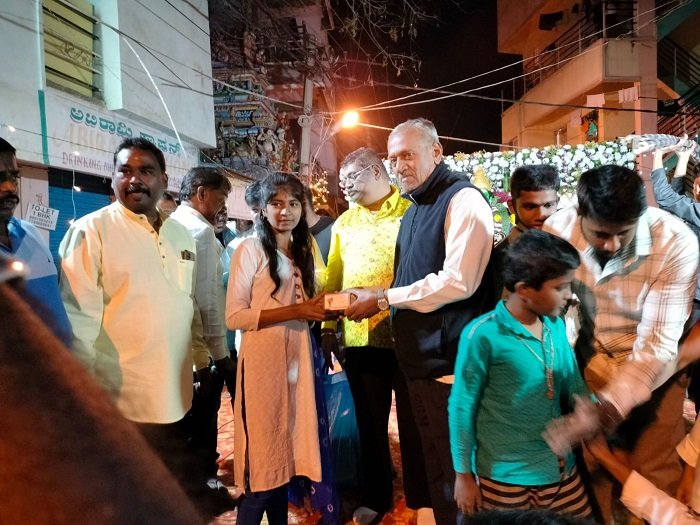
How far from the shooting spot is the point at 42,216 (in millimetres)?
6023

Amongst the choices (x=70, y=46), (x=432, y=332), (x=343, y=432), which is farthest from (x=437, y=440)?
(x=70, y=46)

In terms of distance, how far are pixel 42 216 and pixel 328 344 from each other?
4913 millimetres

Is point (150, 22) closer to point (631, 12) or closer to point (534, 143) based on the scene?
point (631, 12)

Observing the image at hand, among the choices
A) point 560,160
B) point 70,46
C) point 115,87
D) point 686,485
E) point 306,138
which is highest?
point 306,138

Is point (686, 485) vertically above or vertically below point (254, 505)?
above

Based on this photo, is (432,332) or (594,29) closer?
(432,332)

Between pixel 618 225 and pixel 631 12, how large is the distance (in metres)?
16.7

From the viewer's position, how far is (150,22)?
7738mm

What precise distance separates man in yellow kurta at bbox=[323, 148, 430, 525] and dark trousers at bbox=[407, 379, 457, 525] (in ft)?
1.37

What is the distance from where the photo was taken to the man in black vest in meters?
2.28

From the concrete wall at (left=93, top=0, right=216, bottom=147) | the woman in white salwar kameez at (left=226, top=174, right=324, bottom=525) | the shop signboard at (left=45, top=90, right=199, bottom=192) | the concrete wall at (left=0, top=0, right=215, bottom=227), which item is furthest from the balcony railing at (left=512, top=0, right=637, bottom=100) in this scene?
the woman in white salwar kameez at (left=226, top=174, right=324, bottom=525)

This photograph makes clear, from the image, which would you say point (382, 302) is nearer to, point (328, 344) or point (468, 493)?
point (328, 344)

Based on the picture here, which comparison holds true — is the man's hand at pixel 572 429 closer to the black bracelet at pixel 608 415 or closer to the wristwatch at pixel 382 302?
the black bracelet at pixel 608 415

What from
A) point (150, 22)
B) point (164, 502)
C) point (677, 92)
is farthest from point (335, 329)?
point (677, 92)
